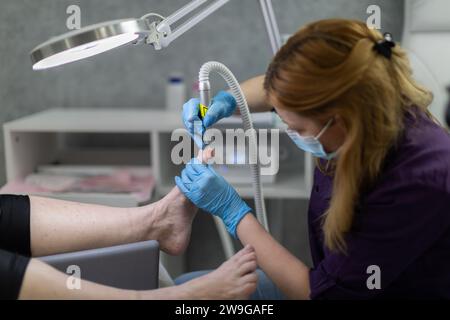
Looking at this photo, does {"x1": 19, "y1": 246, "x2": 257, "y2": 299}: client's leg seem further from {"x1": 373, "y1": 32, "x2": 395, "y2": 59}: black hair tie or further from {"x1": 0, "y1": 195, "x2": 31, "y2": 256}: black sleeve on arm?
{"x1": 373, "y1": 32, "x2": 395, "y2": 59}: black hair tie

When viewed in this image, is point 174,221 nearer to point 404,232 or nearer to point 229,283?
A: point 229,283

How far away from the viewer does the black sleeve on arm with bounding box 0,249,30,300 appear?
0.98m

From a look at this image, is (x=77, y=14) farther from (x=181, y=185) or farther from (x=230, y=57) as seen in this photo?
(x=181, y=185)

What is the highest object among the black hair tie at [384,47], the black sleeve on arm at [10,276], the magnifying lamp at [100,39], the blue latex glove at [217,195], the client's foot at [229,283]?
the magnifying lamp at [100,39]

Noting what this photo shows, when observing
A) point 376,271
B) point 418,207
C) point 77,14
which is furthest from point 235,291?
point 77,14

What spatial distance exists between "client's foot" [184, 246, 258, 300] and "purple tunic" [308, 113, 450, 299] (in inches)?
4.9

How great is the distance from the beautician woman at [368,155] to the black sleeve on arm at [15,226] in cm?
59

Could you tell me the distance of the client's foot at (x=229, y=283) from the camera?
41.3 inches

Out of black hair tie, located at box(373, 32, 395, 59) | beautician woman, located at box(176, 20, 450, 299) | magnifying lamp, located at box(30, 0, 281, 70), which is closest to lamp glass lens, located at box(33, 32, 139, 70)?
magnifying lamp, located at box(30, 0, 281, 70)

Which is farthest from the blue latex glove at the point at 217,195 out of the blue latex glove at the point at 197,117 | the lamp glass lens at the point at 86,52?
the lamp glass lens at the point at 86,52

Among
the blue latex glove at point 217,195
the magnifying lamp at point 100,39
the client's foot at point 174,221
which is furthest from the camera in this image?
the client's foot at point 174,221

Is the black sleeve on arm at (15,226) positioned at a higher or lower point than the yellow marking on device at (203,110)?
lower

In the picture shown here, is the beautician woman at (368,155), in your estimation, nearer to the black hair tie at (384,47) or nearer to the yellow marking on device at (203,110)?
the black hair tie at (384,47)

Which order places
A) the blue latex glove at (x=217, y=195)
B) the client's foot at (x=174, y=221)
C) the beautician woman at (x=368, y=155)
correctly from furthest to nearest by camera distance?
the client's foot at (x=174, y=221)
the blue latex glove at (x=217, y=195)
the beautician woman at (x=368, y=155)
